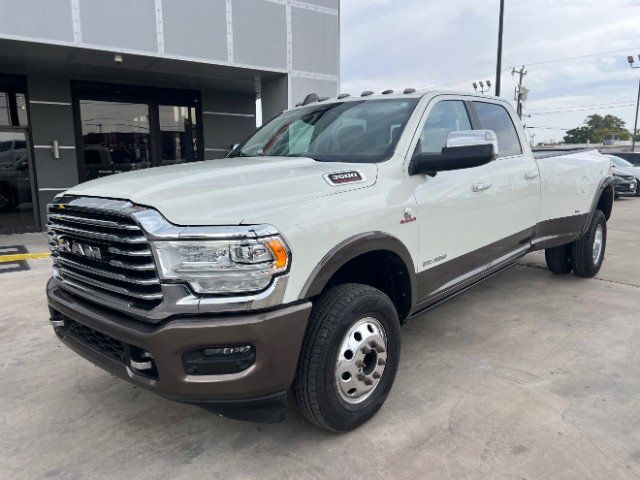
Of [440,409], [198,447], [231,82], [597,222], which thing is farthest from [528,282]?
[231,82]

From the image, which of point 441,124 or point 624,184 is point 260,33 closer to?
point 441,124

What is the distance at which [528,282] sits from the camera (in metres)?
5.73

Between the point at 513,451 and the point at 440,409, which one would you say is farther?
the point at 440,409

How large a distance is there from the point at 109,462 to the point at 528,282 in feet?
15.7

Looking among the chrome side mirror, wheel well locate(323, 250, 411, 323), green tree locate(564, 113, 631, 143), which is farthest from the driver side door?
green tree locate(564, 113, 631, 143)

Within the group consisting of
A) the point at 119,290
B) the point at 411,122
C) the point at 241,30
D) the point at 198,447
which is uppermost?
the point at 241,30

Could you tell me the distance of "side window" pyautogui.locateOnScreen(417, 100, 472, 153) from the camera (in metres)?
3.34

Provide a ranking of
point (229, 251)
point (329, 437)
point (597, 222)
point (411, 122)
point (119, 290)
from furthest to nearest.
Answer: point (597, 222) → point (411, 122) → point (329, 437) → point (119, 290) → point (229, 251)

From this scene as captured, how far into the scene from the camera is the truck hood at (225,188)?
2.18m

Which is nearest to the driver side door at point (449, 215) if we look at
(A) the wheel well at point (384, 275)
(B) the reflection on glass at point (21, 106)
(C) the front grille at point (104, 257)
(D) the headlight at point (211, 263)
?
(A) the wheel well at point (384, 275)

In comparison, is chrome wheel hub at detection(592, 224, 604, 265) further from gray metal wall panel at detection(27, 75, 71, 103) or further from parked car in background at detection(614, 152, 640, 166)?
parked car in background at detection(614, 152, 640, 166)

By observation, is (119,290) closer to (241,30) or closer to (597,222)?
(597,222)

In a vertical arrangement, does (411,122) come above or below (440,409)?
above

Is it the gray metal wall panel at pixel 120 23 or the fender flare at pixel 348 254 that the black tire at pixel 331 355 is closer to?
the fender flare at pixel 348 254
